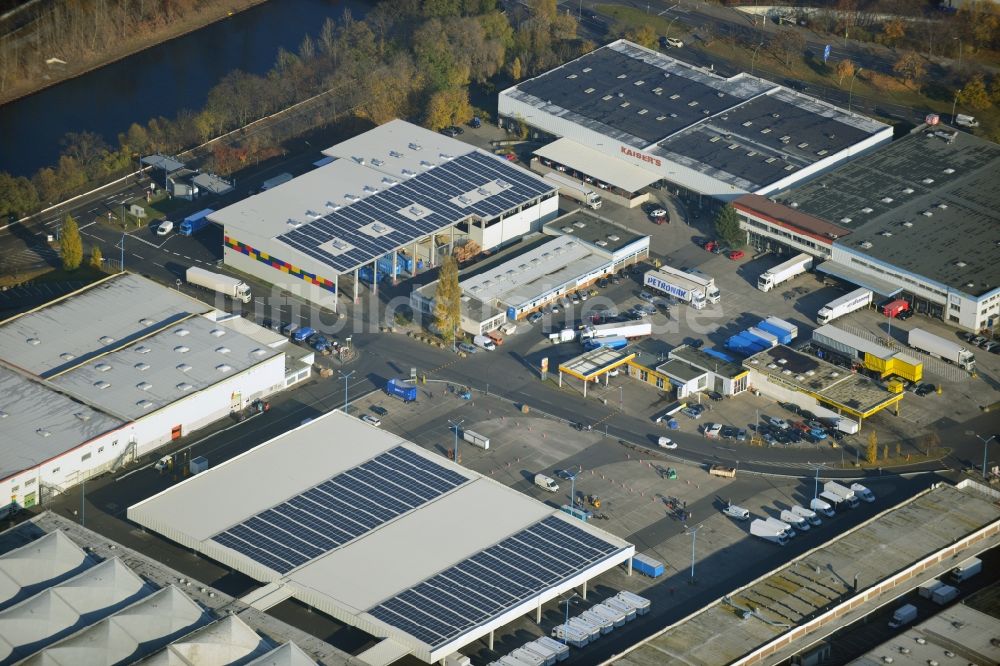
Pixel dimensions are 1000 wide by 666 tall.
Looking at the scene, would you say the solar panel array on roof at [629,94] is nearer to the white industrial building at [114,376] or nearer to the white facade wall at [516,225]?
the white facade wall at [516,225]

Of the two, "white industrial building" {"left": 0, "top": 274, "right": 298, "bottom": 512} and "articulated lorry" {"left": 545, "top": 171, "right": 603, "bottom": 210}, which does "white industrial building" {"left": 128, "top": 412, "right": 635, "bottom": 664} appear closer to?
"white industrial building" {"left": 0, "top": 274, "right": 298, "bottom": 512}

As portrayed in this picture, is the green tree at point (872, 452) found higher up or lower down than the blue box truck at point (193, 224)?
lower down

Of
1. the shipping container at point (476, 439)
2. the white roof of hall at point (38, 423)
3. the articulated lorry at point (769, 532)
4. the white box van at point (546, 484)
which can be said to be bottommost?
the articulated lorry at point (769, 532)

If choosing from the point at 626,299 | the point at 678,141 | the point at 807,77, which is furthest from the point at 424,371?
the point at 807,77

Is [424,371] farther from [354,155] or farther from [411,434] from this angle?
[354,155]

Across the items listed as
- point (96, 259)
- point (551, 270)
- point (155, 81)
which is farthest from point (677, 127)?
point (155, 81)

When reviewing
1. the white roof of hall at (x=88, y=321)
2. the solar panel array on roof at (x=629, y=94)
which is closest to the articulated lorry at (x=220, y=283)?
the white roof of hall at (x=88, y=321)

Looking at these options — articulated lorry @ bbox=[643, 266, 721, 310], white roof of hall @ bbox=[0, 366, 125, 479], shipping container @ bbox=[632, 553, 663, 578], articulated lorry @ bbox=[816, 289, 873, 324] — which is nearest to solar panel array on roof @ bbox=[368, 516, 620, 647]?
shipping container @ bbox=[632, 553, 663, 578]
